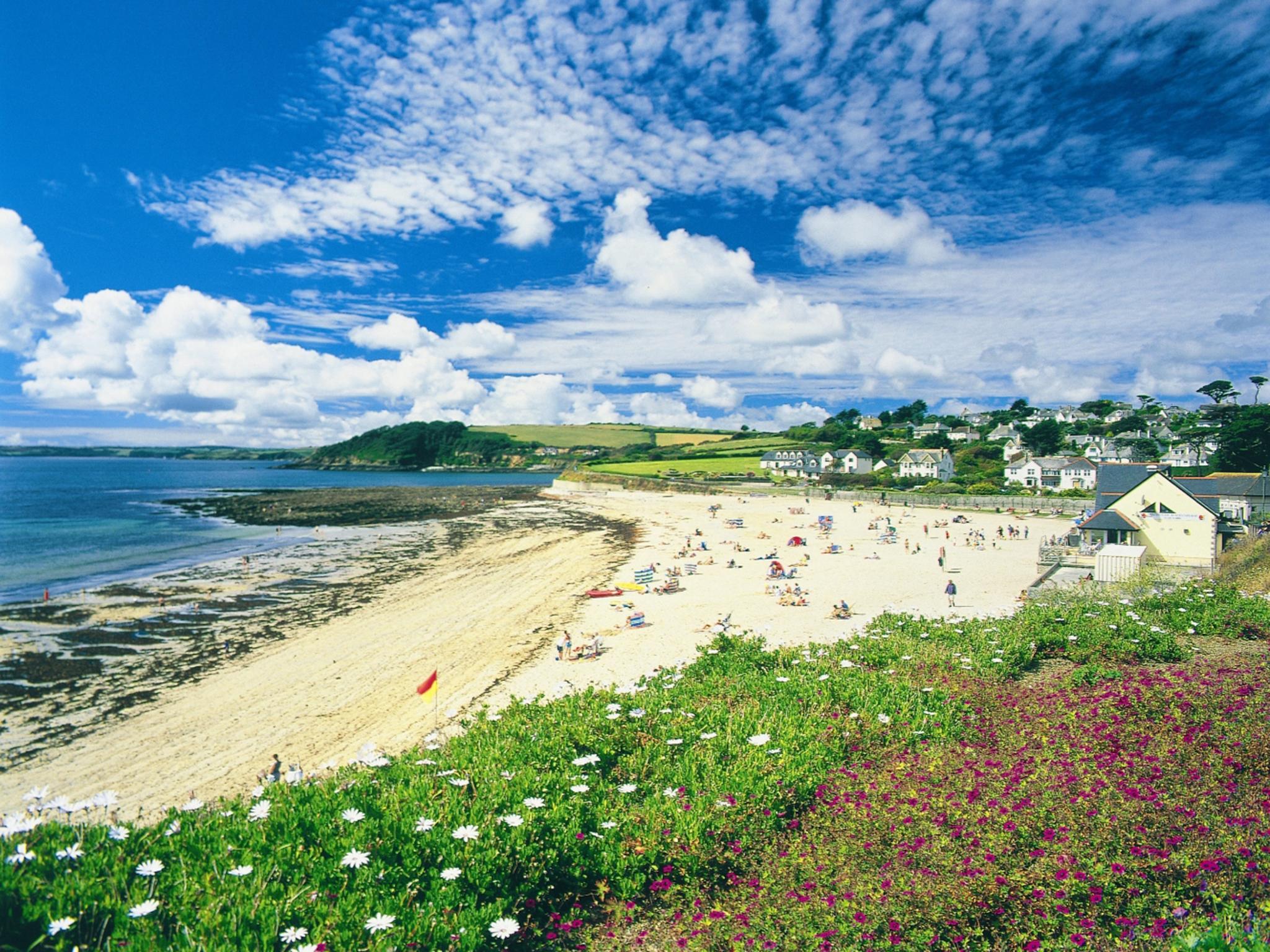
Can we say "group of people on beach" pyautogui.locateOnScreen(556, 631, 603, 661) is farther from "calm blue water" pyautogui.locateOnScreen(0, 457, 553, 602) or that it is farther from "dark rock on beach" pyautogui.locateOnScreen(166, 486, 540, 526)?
"dark rock on beach" pyautogui.locateOnScreen(166, 486, 540, 526)

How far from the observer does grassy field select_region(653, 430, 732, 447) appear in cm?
17012

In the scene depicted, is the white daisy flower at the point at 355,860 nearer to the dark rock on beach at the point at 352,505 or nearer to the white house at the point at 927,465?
the dark rock on beach at the point at 352,505

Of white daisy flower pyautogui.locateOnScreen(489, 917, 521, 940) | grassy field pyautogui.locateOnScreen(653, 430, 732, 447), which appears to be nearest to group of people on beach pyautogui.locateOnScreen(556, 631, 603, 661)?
white daisy flower pyautogui.locateOnScreen(489, 917, 521, 940)

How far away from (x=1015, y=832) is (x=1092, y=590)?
1561 cm

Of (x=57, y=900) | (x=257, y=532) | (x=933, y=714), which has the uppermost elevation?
(x=57, y=900)

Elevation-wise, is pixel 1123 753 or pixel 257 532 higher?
pixel 1123 753

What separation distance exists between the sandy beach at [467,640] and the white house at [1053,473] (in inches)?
1975

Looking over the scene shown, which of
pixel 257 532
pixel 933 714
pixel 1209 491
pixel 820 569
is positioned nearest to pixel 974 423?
pixel 1209 491

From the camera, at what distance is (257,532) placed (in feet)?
169

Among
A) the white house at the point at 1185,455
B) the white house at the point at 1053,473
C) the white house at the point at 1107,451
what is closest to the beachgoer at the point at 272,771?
the white house at the point at 1053,473

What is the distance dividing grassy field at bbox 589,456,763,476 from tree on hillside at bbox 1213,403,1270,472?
60.9m

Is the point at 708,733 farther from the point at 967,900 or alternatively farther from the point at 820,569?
the point at 820,569

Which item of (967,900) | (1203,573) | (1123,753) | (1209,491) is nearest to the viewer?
(967,900)

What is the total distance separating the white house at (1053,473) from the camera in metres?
84.1
